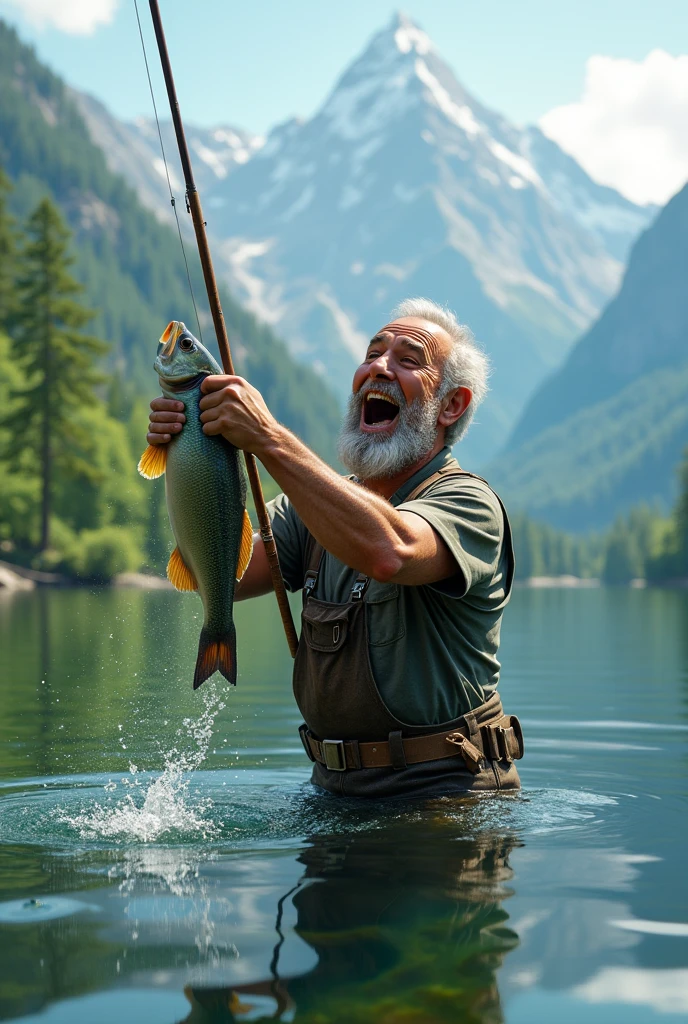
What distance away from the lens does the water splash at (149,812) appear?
5.96 m

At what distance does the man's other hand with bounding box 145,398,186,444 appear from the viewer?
480 cm

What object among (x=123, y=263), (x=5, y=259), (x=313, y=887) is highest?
(x=123, y=263)

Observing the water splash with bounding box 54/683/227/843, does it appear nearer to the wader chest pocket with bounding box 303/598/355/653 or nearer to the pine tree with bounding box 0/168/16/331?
the wader chest pocket with bounding box 303/598/355/653

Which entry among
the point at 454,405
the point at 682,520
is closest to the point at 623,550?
the point at 682,520

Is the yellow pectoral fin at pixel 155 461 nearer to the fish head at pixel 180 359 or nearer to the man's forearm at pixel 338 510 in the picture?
the fish head at pixel 180 359

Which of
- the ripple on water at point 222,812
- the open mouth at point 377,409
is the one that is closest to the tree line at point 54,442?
the ripple on water at point 222,812

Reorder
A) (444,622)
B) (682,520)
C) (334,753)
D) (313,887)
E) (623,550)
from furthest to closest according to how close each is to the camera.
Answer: (623,550) < (682,520) < (334,753) < (444,622) < (313,887)

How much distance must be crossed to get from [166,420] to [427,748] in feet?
6.01

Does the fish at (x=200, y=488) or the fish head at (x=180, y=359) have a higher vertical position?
A: the fish head at (x=180, y=359)

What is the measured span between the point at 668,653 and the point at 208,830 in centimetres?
1470

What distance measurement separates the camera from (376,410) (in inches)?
241

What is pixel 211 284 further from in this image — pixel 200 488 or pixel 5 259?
pixel 5 259

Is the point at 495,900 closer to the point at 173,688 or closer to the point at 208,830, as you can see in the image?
the point at 208,830

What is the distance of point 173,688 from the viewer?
1280 cm
